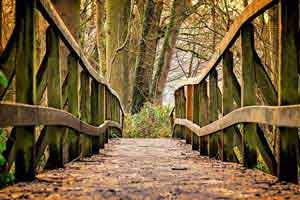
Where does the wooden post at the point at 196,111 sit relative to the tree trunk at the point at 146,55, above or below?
below

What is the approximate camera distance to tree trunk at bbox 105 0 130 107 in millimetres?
16797

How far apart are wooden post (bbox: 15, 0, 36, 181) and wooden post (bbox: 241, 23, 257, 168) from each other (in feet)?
6.04

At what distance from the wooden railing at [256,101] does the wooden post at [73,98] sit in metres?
1.50

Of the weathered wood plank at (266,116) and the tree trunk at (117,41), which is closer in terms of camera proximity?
the weathered wood plank at (266,116)

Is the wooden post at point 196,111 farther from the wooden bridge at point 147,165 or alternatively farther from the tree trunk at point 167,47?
the tree trunk at point 167,47

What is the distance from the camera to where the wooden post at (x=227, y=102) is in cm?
550

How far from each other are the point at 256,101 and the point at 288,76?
54.2 inches

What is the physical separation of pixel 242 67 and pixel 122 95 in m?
13.1

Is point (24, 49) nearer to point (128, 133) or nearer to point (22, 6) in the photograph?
point (22, 6)

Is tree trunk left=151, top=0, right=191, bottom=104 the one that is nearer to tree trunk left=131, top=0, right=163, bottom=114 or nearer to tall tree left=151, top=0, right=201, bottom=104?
tall tree left=151, top=0, right=201, bottom=104

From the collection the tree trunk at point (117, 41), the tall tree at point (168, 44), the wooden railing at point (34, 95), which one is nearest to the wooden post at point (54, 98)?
the wooden railing at point (34, 95)

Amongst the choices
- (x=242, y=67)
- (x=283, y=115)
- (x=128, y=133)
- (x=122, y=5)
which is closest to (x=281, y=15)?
(x=283, y=115)

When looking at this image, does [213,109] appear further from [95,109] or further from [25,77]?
[25,77]

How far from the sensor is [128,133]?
52.2 ft
